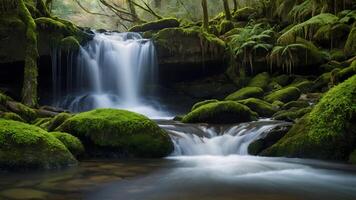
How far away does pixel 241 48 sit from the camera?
54.3ft

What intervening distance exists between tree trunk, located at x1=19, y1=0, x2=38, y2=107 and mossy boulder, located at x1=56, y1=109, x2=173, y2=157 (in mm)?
5370

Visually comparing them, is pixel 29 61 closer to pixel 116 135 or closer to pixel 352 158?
pixel 116 135

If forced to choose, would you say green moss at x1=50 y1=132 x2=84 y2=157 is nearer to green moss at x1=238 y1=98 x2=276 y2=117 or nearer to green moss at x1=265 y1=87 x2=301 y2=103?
green moss at x1=238 y1=98 x2=276 y2=117

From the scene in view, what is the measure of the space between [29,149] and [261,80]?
11415 millimetres

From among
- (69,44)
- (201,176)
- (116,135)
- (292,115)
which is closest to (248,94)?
(292,115)

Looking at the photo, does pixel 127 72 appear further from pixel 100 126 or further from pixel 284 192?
pixel 284 192

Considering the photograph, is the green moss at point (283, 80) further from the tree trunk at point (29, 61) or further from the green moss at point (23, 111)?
the green moss at point (23, 111)

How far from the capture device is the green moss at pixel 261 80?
15947mm

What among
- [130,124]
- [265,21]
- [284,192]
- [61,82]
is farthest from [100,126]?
[265,21]

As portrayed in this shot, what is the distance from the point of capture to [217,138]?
30.3 feet

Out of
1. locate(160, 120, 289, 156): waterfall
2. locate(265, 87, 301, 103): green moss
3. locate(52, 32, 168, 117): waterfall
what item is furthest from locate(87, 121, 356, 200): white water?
locate(52, 32, 168, 117): waterfall

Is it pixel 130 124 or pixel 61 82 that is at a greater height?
pixel 61 82

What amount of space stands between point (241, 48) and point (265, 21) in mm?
3819

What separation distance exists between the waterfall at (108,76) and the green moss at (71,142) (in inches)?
320
